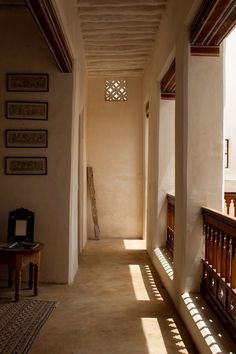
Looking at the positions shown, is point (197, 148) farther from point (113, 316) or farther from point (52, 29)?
point (113, 316)

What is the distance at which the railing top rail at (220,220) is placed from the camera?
11.0ft

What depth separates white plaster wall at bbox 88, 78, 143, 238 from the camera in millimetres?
10195

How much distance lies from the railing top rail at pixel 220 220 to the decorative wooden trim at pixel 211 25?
160 cm

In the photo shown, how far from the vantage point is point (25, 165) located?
231 inches

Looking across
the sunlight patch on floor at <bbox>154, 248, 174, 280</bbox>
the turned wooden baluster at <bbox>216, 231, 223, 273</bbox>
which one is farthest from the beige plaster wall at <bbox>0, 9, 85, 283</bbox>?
the turned wooden baluster at <bbox>216, 231, 223, 273</bbox>

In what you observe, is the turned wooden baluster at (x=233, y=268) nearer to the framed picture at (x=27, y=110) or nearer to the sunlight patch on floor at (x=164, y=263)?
the sunlight patch on floor at (x=164, y=263)

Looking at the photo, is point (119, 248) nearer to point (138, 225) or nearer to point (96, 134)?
point (138, 225)

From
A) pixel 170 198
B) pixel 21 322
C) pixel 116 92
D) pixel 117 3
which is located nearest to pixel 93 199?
pixel 116 92

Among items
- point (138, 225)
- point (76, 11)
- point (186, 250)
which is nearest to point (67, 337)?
point (186, 250)

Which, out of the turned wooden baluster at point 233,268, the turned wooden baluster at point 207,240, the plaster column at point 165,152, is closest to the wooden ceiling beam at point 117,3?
the plaster column at point 165,152

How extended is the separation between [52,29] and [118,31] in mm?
2919

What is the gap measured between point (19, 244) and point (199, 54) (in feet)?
9.85

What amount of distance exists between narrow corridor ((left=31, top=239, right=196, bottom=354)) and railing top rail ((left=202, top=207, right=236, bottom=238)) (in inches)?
41.0

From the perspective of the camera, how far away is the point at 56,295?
17.3 ft
